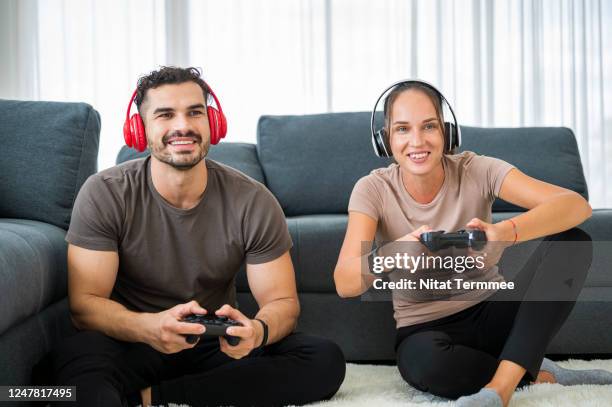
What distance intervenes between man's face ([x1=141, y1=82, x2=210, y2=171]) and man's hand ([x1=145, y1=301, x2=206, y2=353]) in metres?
0.38

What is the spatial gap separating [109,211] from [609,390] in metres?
1.33

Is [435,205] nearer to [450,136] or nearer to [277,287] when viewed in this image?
[450,136]

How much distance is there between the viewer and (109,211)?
169cm

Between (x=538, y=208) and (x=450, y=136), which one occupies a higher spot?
(x=450, y=136)

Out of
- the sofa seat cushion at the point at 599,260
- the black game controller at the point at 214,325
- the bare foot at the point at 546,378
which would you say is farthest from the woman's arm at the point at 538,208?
the black game controller at the point at 214,325

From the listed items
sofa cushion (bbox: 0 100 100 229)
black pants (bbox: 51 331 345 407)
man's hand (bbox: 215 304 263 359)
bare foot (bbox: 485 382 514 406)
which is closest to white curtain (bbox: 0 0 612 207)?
sofa cushion (bbox: 0 100 100 229)

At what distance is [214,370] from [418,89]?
870 mm

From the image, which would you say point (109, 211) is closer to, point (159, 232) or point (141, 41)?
point (159, 232)

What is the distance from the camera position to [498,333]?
1739 mm

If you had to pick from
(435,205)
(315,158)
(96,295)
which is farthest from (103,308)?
(315,158)

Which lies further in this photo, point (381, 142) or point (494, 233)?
point (381, 142)

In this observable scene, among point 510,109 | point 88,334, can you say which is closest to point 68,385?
point 88,334

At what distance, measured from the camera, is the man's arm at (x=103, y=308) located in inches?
61.5

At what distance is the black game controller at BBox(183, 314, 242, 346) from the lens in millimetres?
1485
